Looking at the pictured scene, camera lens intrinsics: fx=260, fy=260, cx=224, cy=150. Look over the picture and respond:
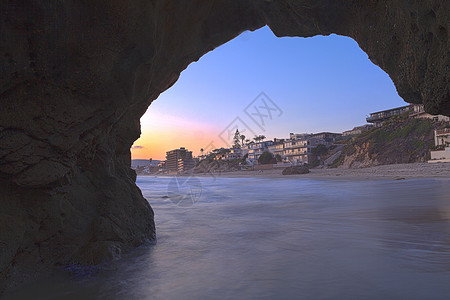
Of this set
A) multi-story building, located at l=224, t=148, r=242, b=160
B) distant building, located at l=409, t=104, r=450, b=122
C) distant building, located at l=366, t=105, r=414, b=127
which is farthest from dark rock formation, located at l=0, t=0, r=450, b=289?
multi-story building, located at l=224, t=148, r=242, b=160

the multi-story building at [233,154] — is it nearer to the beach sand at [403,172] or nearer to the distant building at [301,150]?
the distant building at [301,150]

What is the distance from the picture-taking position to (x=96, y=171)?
3.53 metres

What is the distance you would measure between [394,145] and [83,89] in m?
51.1

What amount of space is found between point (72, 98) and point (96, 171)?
1340 millimetres

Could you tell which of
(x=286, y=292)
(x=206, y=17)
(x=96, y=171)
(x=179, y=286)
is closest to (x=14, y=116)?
(x=96, y=171)

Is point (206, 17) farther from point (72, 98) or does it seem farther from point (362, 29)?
point (72, 98)

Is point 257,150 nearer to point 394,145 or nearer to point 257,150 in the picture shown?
point 257,150

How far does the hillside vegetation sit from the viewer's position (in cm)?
4025

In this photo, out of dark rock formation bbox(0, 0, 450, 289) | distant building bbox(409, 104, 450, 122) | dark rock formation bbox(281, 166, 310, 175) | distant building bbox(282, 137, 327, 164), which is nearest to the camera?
dark rock formation bbox(0, 0, 450, 289)

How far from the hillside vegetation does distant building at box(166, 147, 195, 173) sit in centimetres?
7668

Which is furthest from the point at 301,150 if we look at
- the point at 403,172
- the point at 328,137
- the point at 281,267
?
the point at 281,267

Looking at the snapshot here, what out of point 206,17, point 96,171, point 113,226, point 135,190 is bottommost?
point 113,226

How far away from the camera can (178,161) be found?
423 feet

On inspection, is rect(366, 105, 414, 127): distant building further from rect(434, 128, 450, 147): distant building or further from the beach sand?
the beach sand
